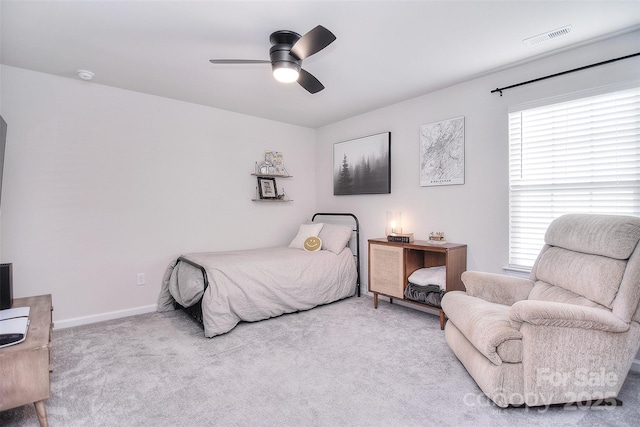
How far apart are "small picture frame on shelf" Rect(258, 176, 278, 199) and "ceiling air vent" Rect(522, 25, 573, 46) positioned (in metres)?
3.26

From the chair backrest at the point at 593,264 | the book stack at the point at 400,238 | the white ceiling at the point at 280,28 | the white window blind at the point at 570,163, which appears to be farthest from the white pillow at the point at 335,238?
the chair backrest at the point at 593,264

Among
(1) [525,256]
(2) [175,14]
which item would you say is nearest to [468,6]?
(2) [175,14]

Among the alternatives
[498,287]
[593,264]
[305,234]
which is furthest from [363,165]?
[593,264]

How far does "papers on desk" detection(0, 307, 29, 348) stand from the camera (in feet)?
5.28

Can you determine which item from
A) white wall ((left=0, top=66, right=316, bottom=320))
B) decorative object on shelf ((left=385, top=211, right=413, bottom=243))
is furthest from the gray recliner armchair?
white wall ((left=0, top=66, right=316, bottom=320))

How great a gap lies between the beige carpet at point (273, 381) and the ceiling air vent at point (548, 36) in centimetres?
248

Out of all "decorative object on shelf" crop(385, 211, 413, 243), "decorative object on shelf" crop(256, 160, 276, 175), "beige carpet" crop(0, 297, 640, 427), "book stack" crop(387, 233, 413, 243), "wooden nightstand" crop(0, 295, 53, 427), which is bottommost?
"beige carpet" crop(0, 297, 640, 427)

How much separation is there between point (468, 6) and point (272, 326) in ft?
9.96

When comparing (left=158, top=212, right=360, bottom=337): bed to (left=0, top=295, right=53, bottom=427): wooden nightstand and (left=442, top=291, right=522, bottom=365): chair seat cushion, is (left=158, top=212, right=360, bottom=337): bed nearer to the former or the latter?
(left=0, top=295, right=53, bottom=427): wooden nightstand

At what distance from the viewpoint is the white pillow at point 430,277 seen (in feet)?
9.89

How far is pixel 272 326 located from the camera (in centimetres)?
306

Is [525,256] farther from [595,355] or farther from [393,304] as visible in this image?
[393,304]

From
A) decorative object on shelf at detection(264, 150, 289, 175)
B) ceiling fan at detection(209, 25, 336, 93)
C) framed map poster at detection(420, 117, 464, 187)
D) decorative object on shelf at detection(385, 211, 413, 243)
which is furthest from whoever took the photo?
decorative object on shelf at detection(264, 150, 289, 175)

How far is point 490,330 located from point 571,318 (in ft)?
1.31
